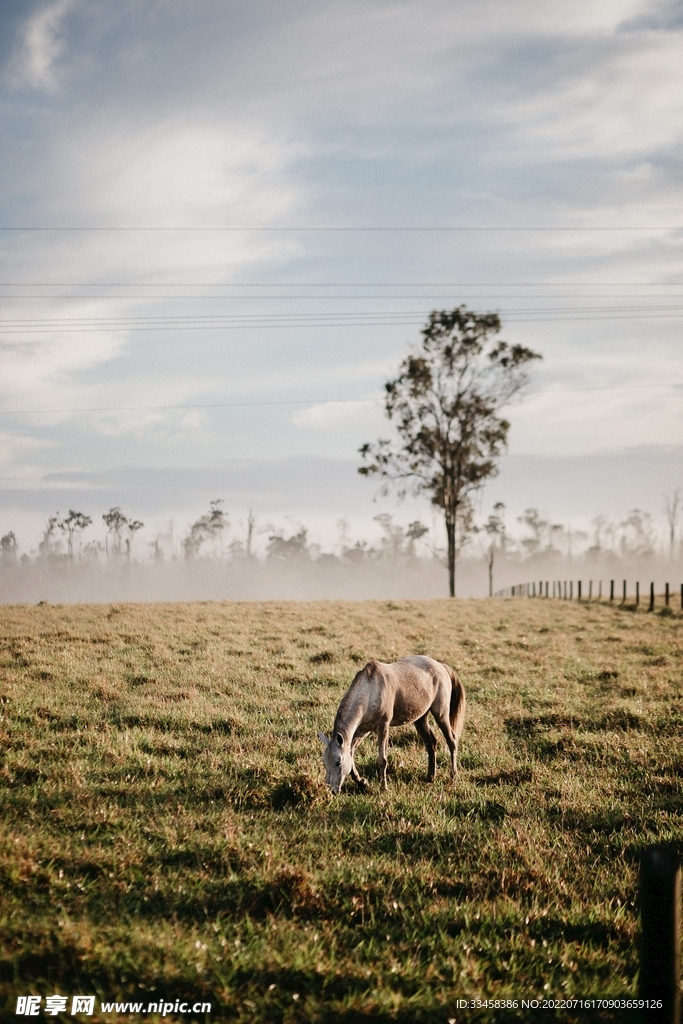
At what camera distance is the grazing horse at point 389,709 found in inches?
299

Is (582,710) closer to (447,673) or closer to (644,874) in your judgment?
(447,673)

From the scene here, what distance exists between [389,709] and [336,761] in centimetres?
121

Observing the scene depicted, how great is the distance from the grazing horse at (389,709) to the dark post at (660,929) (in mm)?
4342

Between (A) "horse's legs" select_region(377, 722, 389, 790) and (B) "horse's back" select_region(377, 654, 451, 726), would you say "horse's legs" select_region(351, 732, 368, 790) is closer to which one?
(A) "horse's legs" select_region(377, 722, 389, 790)

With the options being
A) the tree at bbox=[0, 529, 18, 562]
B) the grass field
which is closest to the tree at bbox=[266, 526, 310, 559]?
the tree at bbox=[0, 529, 18, 562]

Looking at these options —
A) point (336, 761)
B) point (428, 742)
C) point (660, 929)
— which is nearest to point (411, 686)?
point (428, 742)

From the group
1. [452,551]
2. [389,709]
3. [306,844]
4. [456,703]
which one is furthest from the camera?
[452,551]

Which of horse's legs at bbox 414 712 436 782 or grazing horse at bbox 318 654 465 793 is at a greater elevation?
grazing horse at bbox 318 654 465 793

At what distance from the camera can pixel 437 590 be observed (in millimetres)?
168750

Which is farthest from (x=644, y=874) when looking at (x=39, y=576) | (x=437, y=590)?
(x=437, y=590)

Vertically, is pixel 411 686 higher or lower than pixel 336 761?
higher

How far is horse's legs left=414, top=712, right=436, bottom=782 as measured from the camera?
8.91 metres

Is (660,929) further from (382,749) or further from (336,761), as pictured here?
(382,749)

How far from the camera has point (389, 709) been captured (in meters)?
8.43
